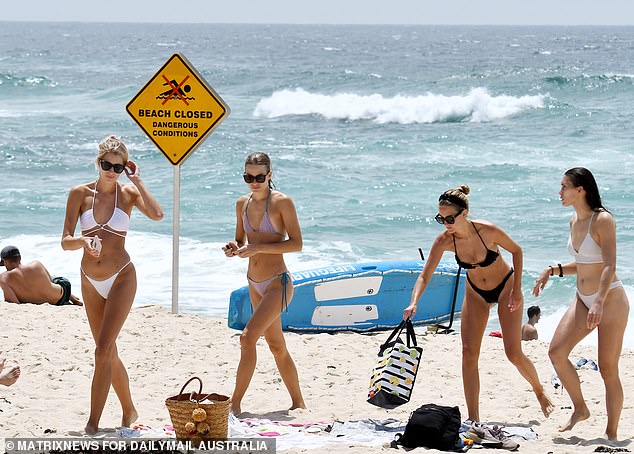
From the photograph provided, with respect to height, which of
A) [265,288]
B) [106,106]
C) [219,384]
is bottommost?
[219,384]

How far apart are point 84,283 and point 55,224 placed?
11.6 meters

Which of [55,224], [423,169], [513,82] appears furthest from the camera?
[513,82]

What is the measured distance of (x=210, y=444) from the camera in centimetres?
516

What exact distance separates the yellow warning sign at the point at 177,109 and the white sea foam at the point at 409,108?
1051 inches

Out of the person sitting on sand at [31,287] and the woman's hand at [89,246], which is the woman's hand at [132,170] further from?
the person sitting on sand at [31,287]

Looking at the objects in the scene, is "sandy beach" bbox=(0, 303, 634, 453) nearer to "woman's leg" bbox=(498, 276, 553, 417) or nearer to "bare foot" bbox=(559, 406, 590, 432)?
"bare foot" bbox=(559, 406, 590, 432)

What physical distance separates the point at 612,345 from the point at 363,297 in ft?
14.9

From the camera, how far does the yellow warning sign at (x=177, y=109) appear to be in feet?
28.5

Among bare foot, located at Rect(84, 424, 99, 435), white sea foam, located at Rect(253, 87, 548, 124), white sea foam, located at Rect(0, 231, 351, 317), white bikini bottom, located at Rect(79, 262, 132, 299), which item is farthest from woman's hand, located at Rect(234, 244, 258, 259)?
white sea foam, located at Rect(253, 87, 548, 124)

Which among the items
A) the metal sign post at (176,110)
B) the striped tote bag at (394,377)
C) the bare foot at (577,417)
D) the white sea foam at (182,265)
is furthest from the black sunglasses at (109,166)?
the white sea foam at (182,265)

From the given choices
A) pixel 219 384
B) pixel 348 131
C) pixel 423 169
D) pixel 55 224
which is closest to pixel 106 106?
pixel 348 131

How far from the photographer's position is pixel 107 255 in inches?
231

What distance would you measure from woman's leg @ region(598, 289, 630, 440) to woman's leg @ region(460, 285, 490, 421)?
0.81 meters

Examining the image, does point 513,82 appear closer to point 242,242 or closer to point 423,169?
point 423,169
